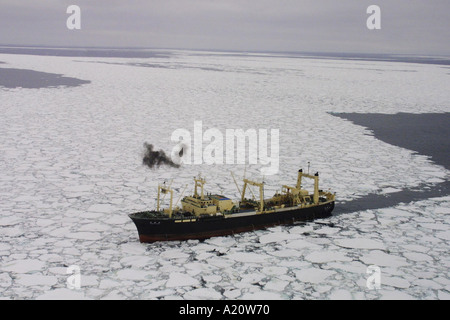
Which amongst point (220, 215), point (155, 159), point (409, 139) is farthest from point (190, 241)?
point (409, 139)

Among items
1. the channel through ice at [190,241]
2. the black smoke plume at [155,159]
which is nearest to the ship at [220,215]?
the channel through ice at [190,241]

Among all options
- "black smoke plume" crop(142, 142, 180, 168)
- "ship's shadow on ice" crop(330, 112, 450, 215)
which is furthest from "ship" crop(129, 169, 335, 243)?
"black smoke plume" crop(142, 142, 180, 168)

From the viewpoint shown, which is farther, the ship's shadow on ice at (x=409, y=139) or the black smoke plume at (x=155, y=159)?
the black smoke plume at (x=155, y=159)

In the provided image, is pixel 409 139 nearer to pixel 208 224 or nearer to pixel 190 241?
pixel 208 224

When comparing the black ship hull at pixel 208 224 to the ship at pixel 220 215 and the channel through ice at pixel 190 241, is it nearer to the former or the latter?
the ship at pixel 220 215

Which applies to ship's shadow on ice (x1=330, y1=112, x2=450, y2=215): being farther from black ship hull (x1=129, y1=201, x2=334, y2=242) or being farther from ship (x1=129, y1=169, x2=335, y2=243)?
black ship hull (x1=129, y1=201, x2=334, y2=242)
